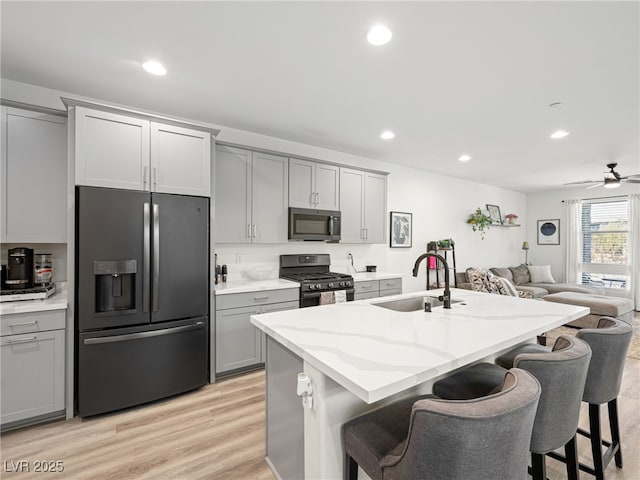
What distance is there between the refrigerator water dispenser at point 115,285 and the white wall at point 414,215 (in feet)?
3.52

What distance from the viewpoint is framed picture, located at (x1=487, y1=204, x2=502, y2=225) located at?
669 cm

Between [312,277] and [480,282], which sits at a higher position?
[312,277]

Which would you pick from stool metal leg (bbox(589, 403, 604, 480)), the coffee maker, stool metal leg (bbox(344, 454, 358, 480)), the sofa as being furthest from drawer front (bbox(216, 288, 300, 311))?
the sofa

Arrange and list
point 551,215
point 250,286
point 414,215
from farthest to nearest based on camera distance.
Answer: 1. point 551,215
2. point 414,215
3. point 250,286

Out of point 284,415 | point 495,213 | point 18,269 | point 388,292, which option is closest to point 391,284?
point 388,292

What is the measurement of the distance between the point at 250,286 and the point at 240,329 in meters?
0.44

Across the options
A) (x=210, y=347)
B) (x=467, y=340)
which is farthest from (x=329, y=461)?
(x=210, y=347)

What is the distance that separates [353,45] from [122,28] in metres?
1.44

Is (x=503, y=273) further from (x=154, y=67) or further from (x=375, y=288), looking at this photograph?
(x=154, y=67)

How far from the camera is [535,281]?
267 inches

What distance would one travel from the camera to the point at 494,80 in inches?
94.4

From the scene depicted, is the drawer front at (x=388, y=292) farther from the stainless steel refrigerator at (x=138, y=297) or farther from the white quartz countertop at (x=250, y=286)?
the stainless steel refrigerator at (x=138, y=297)

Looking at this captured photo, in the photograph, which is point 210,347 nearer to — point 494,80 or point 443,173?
point 494,80

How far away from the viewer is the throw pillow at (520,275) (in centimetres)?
664
